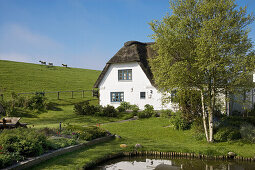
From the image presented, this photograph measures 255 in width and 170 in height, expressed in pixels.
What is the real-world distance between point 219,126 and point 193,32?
5954 mm

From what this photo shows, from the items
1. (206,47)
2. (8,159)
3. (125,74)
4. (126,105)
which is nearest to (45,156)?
(8,159)

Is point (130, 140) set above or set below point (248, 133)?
below

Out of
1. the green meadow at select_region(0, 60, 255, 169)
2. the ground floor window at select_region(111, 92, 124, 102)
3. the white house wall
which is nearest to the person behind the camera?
the green meadow at select_region(0, 60, 255, 169)

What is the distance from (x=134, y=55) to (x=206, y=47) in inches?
598

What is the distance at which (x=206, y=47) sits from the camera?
11.4 m

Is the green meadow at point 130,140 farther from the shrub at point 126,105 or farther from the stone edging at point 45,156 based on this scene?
the shrub at point 126,105

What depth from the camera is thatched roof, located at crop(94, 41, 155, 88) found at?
25.7 m

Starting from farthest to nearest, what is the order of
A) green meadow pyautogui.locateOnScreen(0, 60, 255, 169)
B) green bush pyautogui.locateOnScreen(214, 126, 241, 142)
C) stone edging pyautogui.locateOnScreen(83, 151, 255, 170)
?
1. green bush pyautogui.locateOnScreen(214, 126, 241, 142)
2. stone edging pyautogui.locateOnScreen(83, 151, 255, 170)
3. green meadow pyautogui.locateOnScreen(0, 60, 255, 169)

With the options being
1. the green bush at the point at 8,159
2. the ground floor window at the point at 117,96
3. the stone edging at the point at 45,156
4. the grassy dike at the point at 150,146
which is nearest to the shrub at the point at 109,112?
the grassy dike at the point at 150,146

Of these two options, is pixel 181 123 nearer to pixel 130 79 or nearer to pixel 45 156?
pixel 45 156

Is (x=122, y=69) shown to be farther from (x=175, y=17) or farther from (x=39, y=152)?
(x=39, y=152)

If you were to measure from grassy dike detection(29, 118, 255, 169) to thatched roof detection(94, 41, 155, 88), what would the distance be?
9697mm

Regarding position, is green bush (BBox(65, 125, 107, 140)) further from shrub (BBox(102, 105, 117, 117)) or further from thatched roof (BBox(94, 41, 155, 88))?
thatched roof (BBox(94, 41, 155, 88))

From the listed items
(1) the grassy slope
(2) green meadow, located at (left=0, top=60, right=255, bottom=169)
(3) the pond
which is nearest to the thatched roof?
(2) green meadow, located at (left=0, top=60, right=255, bottom=169)
